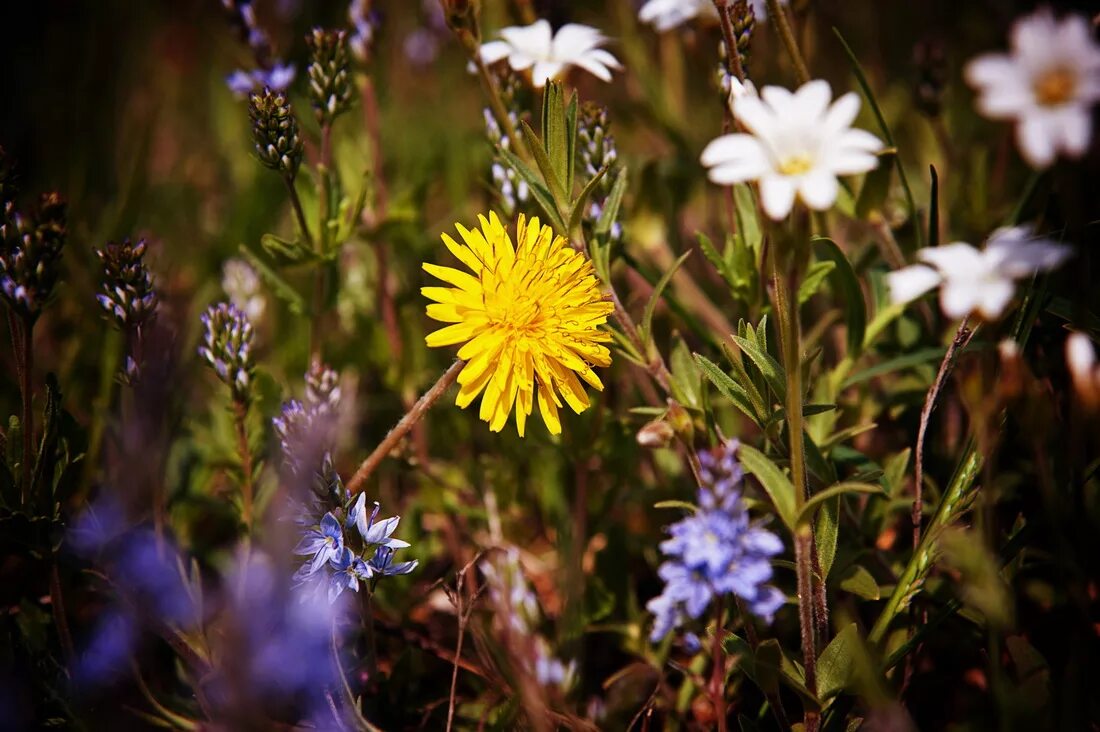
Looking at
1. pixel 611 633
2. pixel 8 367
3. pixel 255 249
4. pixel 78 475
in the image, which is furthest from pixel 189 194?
pixel 611 633

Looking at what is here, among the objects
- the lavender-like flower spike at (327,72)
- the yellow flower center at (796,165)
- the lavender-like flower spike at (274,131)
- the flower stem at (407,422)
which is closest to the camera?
the yellow flower center at (796,165)

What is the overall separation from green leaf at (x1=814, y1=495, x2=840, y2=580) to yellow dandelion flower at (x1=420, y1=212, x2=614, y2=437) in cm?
55

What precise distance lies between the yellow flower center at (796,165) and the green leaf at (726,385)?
456 mm

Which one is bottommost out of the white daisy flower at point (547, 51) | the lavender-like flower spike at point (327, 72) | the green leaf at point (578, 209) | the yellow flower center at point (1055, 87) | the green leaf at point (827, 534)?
the green leaf at point (827, 534)

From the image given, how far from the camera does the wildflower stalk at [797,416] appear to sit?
145 cm

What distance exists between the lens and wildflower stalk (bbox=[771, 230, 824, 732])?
1.45 meters

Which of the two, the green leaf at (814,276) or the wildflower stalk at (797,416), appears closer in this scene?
the wildflower stalk at (797,416)

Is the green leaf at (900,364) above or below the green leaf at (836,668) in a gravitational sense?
above

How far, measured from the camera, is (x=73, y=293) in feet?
9.91

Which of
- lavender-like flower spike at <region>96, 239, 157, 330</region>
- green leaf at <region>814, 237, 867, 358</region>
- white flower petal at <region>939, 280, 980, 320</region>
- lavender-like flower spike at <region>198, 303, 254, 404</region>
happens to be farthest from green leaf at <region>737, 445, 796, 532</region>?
lavender-like flower spike at <region>96, 239, 157, 330</region>

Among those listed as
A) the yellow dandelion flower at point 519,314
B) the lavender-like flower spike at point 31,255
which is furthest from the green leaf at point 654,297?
the lavender-like flower spike at point 31,255

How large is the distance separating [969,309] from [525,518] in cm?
171

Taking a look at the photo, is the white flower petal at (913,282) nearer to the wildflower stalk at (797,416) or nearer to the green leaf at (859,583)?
the wildflower stalk at (797,416)

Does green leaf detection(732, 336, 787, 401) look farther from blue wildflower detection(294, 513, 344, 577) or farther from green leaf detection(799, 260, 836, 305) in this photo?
blue wildflower detection(294, 513, 344, 577)
